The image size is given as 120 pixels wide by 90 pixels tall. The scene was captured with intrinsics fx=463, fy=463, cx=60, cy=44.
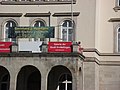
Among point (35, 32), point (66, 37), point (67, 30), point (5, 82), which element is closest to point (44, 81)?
point (35, 32)

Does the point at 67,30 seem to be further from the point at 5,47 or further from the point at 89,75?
the point at 5,47

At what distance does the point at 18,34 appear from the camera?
4066cm

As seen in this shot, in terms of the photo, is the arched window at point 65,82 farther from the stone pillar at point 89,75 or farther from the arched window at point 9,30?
the arched window at point 9,30

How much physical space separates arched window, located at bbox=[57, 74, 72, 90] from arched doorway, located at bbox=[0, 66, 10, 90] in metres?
4.62

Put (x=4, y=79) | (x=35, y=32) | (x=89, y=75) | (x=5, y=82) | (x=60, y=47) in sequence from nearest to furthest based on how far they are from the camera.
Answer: (x=60, y=47), (x=35, y=32), (x=89, y=75), (x=5, y=82), (x=4, y=79)

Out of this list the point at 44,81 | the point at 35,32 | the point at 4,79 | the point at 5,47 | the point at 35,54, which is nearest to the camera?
the point at 44,81

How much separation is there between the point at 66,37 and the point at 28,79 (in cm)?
513

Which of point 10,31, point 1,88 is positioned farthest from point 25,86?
point 10,31

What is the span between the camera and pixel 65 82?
134ft

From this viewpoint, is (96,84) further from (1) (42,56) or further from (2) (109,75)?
(1) (42,56)

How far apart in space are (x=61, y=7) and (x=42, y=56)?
19.8 ft

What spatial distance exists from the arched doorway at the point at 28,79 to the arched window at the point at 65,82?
2.34 meters

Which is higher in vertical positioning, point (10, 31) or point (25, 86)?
point (10, 31)

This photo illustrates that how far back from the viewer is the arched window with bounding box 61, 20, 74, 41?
4169 centimetres
